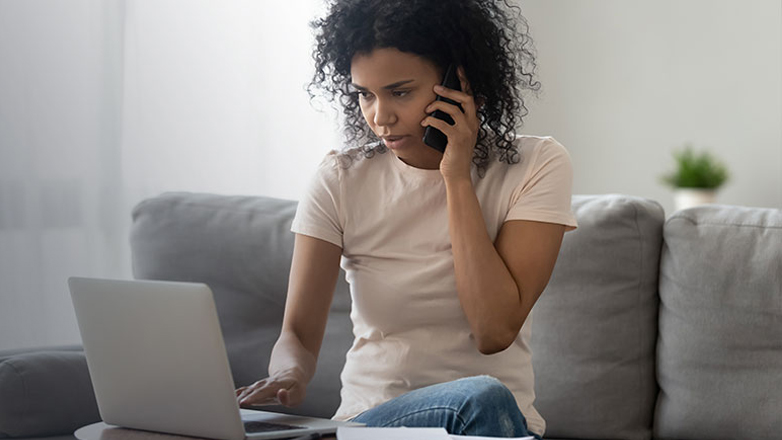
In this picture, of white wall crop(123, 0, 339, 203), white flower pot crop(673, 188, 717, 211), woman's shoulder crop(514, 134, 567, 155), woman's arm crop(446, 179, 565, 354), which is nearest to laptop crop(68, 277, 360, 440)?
woman's arm crop(446, 179, 565, 354)

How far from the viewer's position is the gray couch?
1721 millimetres

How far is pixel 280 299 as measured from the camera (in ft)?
6.57

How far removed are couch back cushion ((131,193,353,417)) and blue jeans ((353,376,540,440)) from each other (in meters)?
0.83

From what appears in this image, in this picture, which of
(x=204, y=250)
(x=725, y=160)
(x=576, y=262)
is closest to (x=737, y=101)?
(x=725, y=160)

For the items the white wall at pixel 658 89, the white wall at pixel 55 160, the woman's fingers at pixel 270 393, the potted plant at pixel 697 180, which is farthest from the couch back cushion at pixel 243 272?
the white wall at pixel 658 89

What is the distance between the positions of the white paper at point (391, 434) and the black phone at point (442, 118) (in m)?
0.62

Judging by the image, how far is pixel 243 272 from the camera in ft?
6.57

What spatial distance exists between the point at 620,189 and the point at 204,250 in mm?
3168

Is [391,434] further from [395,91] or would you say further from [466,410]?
[395,91]

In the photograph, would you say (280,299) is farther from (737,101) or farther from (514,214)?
(737,101)

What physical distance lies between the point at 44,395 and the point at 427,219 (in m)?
0.81

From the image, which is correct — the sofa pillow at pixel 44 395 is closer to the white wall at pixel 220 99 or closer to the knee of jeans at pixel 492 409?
the white wall at pixel 220 99

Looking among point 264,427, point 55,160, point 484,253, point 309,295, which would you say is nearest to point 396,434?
point 264,427

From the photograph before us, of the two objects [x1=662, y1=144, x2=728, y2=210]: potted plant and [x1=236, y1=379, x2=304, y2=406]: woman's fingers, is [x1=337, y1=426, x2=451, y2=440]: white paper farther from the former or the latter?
[x1=662, y1=144, x2=728, y2=210]: potted plant
